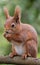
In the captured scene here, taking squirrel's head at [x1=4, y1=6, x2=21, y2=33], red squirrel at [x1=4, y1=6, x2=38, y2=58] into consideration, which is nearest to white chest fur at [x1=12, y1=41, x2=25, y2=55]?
red squirrel at [x1=4, y1=6, x2=38, y2=58]

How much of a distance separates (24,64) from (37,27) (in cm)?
186

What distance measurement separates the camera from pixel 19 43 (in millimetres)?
3053

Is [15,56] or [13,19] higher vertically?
[13,19]

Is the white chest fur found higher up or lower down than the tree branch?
higher up

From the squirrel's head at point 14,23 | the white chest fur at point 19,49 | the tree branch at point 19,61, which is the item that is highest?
the squirrel's head at point 14,23

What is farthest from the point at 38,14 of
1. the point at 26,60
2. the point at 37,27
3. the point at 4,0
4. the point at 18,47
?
the point at 26,60

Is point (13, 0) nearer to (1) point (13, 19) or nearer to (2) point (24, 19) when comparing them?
(2) point (24, 19)

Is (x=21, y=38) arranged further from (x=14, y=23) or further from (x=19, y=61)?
(x=19, y=61)

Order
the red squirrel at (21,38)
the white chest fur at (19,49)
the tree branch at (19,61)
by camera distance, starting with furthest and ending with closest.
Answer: the white chest fur at (19,49) → the red squirrel at (21,38) → the tree branch at (19,61)

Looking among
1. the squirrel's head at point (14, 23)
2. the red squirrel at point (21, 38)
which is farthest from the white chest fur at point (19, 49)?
the squirrel's head at point (14, 23)

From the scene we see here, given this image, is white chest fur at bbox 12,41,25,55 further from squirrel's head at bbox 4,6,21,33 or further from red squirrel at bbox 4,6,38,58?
squirrel's head at bbox 4,6,21,33

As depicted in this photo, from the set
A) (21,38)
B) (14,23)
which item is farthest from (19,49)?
(14,23)

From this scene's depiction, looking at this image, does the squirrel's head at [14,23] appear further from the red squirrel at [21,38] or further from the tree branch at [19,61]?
the tree branch at [19,61]

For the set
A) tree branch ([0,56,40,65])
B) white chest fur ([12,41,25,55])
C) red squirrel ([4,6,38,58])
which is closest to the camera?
tree branch ([0,56,40,65])
